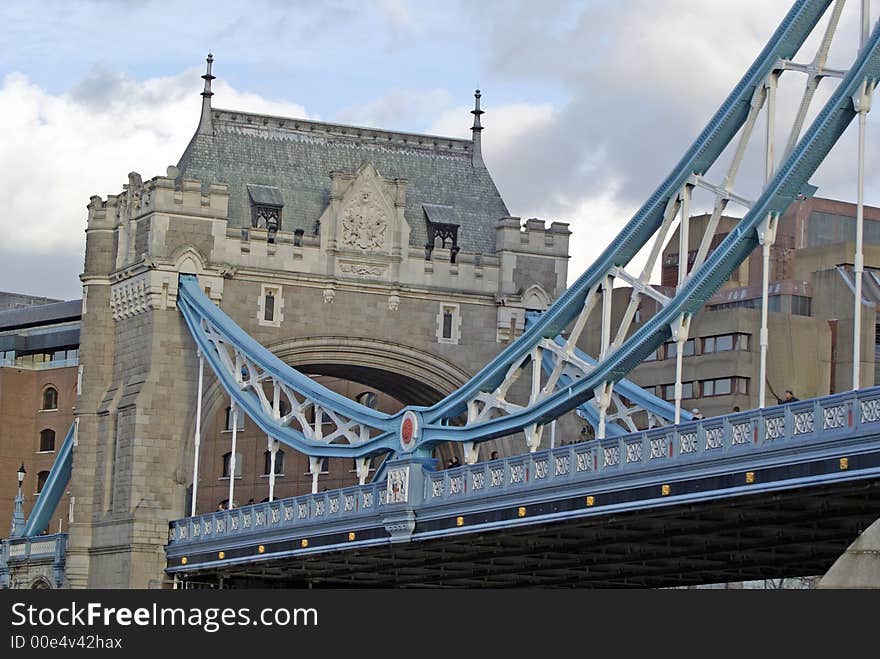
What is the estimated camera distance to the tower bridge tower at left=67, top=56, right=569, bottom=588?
77.4 m

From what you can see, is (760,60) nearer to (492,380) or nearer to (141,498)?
(492,380)

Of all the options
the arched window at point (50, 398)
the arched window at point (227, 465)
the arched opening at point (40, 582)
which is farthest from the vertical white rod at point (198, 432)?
the arched window at point (50, 398)

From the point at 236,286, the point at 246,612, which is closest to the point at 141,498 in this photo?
the point at 236,286

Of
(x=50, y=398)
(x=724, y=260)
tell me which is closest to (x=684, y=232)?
(x=724, y=260)

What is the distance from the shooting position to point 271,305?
259ft

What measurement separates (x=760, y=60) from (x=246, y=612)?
726 inches

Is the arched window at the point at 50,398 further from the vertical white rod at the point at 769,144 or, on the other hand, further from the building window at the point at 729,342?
the vertical white rod at the point at 769,144

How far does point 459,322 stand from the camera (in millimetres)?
81250

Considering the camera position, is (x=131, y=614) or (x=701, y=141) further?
(x=701, y=141)

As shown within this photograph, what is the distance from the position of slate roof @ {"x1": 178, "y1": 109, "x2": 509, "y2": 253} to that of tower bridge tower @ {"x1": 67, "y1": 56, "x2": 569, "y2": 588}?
7cm

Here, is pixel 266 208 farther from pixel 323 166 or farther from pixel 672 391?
pixel 672 391

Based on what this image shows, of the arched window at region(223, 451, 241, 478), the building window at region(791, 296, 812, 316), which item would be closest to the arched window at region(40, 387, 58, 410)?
the arched window at region(223, 451, 241, 478)

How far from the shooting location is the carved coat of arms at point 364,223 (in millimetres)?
80312

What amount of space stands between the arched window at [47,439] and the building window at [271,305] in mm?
42813
